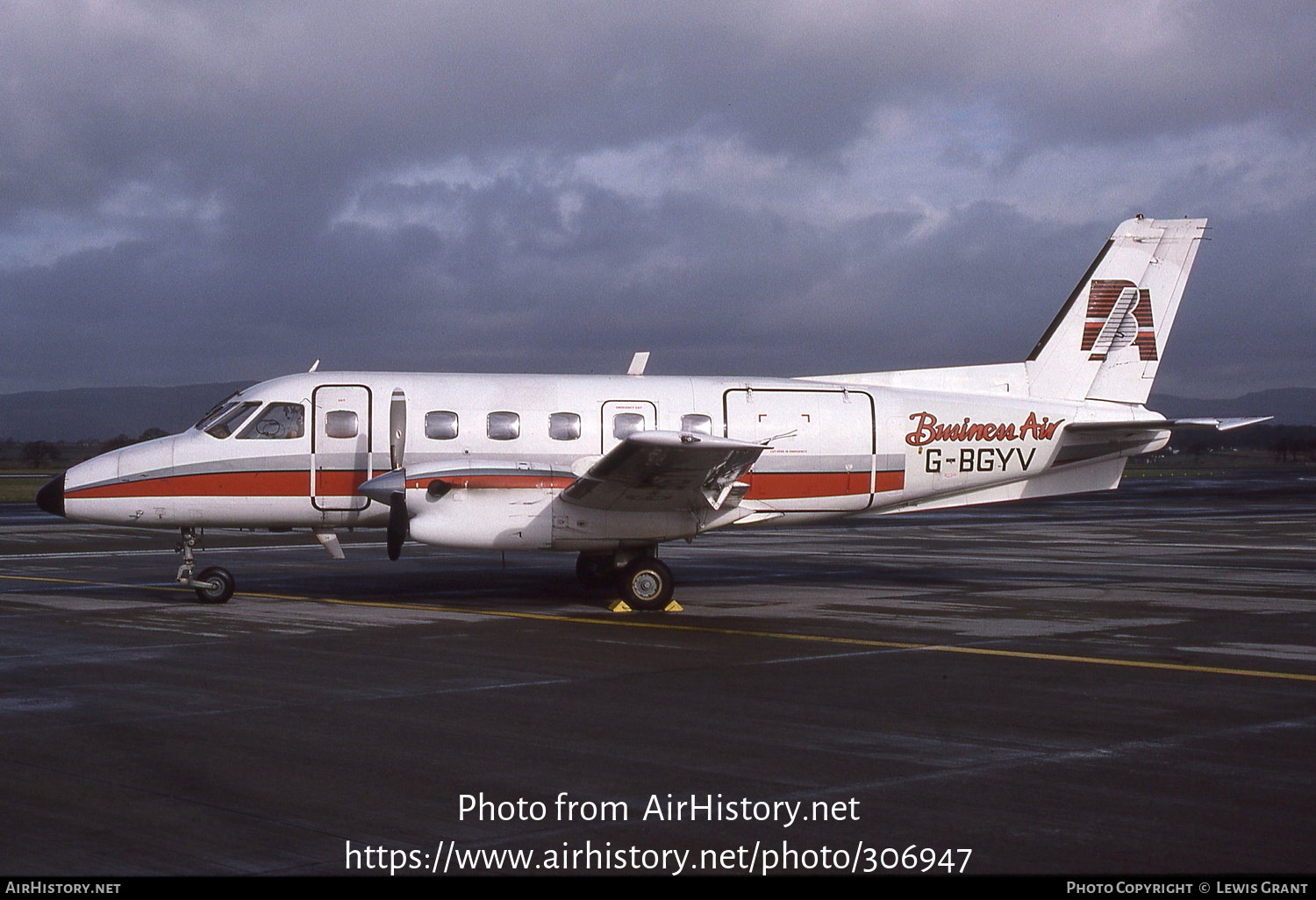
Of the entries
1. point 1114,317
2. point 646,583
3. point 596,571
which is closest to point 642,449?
point 646,583

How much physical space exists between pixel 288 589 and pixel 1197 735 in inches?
543

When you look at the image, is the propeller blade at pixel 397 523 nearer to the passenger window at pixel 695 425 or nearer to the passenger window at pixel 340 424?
the passenger window at pixel 340 424

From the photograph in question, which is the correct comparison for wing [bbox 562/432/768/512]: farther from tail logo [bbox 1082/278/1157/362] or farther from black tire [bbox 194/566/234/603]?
tail logo [bbox 1082/278/1157/362]

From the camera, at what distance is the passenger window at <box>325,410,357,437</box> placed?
16.9 metres

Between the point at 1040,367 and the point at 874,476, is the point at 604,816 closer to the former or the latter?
the point at 874,476

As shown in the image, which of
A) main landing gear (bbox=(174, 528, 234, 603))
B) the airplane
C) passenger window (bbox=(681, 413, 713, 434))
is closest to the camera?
the airplane

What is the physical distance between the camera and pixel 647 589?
16.4 m

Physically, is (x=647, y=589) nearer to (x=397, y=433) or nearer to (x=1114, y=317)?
(x=397, y=433)

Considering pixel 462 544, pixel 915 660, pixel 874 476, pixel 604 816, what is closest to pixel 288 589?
pixel 462 544

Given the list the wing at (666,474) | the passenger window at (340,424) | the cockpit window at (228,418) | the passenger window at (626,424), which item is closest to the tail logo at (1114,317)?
the wing at (666,474)

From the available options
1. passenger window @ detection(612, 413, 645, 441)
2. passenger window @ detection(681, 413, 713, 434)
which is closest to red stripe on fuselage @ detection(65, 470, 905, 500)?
passenger window @ detection(681, 413, 713, 434)

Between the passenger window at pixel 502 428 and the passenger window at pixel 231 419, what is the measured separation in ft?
10.4

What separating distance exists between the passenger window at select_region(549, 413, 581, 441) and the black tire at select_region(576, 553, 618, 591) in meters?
Answer: 2.29

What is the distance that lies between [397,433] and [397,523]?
203 centimetres
